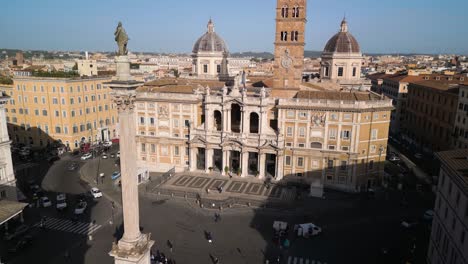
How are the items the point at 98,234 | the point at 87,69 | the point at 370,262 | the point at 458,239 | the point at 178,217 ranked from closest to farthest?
the point at 458,239 < the point at 370,262 < the point at 98,234 < the point at 178,217 < the point at 87,69

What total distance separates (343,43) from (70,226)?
190 feet

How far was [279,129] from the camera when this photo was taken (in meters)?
55.3

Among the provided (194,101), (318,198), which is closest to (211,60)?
(194,101)

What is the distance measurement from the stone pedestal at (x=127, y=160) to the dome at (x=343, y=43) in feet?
197

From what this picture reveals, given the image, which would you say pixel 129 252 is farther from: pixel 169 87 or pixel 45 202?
pixel 169 87

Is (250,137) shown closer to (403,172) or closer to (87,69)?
(403,172)

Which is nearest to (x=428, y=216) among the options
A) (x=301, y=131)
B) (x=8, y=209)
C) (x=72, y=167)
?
(x=301, y=131)

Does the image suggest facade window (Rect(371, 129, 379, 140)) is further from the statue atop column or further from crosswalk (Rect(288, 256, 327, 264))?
the statue atop column

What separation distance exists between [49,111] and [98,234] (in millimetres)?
41250

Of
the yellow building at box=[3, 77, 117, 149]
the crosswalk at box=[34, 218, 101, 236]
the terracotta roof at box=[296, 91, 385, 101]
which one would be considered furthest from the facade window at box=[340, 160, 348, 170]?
the yellow building at box=[3, 77, 117, 149]

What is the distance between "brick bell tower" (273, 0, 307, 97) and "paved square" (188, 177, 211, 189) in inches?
712

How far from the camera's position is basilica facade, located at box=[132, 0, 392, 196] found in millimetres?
53000

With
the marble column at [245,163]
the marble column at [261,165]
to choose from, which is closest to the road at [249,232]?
the marble column at [261,165]

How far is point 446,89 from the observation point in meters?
67.8
